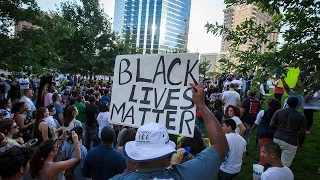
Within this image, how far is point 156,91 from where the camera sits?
246 cm

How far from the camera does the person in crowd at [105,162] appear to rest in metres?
3.75

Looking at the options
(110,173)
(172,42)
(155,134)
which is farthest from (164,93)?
(172,42)

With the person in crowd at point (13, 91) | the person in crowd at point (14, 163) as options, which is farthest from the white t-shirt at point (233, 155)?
the person in crowd at point (13, 91)

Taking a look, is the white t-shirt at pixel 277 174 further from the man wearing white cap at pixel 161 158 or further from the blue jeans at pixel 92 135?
the blue jeans at pixel 92 135

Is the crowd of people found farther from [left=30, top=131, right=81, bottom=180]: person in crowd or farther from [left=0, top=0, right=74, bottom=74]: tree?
[left=0, top=0, right=74, bottom=74]: tree

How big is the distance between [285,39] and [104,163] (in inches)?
133

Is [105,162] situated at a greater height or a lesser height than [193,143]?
lesser

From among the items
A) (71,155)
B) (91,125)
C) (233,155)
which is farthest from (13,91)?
(233,155)

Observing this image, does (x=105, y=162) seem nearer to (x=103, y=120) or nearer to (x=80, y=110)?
(x=103, y=120)

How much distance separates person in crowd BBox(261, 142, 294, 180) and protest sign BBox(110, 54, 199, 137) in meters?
1.74

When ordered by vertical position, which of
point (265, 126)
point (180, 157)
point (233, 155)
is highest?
point (180, 157)

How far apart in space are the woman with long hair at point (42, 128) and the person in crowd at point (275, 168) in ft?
13.4

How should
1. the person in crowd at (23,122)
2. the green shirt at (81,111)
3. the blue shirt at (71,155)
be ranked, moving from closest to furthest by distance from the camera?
the blue shirt at (71,155) → the person in crowd at (23,122) → the green shirt at (81,111)

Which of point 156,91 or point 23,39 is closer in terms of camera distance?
point 156,91
